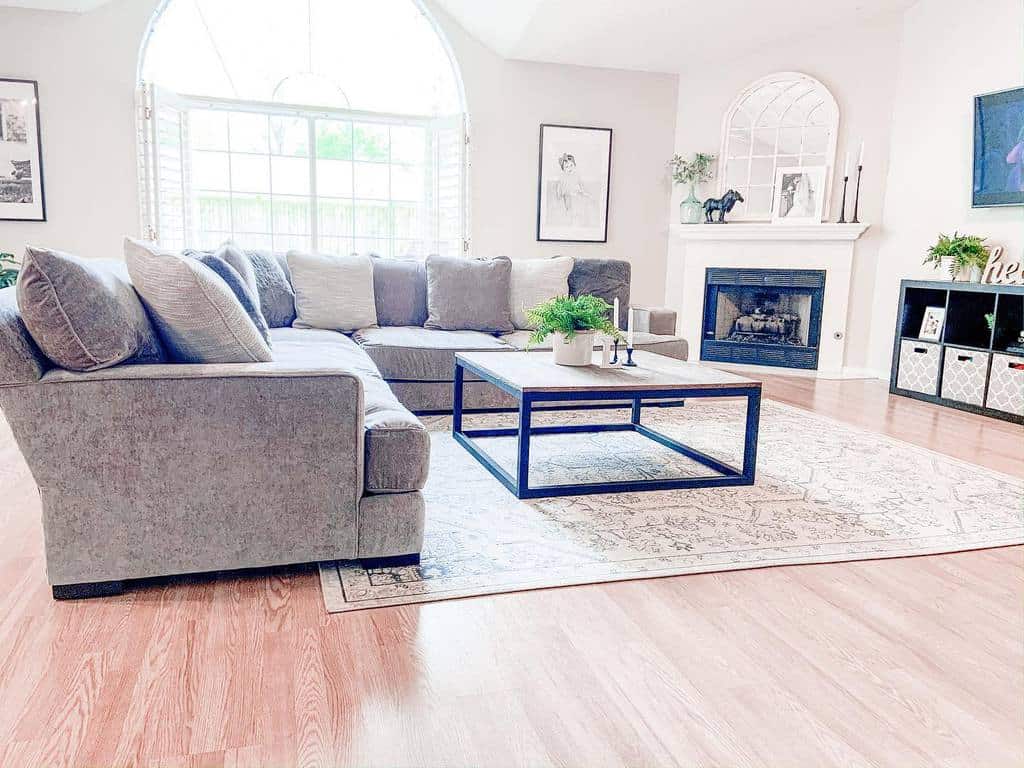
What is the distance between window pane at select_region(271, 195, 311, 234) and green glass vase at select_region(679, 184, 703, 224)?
312 cm

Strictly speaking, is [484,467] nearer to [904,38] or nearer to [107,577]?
[107,577]

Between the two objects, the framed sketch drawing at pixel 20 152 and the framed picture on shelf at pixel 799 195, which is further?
the framed picture on shelf at pixel 799 195

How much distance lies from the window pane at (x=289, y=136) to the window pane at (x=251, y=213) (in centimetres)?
40

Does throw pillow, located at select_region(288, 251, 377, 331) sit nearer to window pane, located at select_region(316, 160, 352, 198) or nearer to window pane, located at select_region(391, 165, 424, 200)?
window pane, located at select_region(316, 160, 352, 198)

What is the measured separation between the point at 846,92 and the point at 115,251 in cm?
556

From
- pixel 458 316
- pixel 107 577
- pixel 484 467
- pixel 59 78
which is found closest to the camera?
pixel 107 577

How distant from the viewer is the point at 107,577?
76.0 inches

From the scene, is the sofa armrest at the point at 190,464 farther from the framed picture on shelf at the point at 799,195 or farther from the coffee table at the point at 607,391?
the framed picture on shelf at the point at 799,195

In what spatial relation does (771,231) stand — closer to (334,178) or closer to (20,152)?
(334,178)

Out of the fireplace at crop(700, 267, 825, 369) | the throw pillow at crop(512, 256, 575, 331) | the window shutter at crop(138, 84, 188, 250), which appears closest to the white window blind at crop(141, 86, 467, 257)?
the window shutter at crop(138, 84, 188, 250)

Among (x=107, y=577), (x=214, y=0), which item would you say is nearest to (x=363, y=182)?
(x=214, y=0)

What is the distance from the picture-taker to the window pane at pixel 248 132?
233 inches

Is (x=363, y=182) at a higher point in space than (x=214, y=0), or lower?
lower

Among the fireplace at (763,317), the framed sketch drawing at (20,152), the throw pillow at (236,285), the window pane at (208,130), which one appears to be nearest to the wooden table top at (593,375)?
the throw pillow at (236,285)
